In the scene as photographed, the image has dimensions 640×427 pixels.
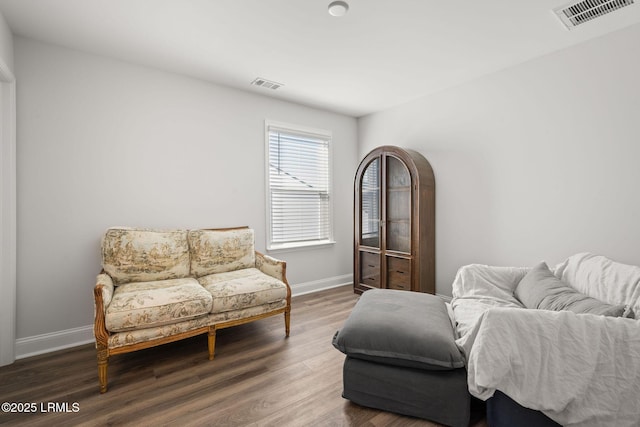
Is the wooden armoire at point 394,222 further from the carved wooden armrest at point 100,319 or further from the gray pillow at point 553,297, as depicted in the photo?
the carved wooden armrest at point 100,319

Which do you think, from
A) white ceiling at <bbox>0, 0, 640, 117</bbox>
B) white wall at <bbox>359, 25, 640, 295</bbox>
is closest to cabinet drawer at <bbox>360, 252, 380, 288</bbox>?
white wall at <bbox>359, 25, 640, 295</bbox>

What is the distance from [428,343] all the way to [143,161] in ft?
9.51

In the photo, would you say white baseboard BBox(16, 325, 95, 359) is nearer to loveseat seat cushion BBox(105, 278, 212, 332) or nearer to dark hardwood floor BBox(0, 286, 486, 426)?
dark hardwood floor BBox(0, 286, 486, 426)

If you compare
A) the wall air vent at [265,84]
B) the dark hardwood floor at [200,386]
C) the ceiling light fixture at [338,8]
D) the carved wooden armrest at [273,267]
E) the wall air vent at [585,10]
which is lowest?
the dark hardwood floor at [200,386]

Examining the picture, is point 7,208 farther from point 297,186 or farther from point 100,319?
Result: point 297,186

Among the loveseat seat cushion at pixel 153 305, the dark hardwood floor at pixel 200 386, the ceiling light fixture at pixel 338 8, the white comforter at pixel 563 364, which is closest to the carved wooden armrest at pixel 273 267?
the dark hardwood floor at pixel 200 386

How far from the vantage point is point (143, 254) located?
2.59 meters

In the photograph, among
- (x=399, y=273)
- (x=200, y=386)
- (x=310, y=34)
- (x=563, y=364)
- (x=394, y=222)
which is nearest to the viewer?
(x=563, y=364)

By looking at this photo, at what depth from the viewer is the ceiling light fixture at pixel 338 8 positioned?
1990 mm

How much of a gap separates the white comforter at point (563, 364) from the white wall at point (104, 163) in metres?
2.79

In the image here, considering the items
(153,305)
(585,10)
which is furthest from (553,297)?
(153,305)

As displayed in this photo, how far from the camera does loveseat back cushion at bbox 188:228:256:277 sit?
9.50 feet

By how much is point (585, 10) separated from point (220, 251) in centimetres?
352

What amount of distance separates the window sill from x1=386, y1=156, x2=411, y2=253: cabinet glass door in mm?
940
